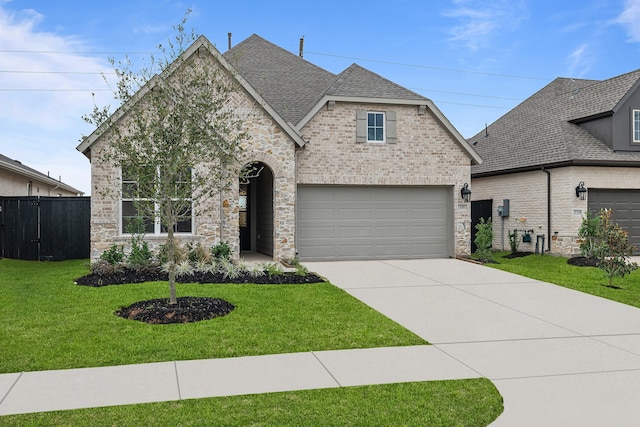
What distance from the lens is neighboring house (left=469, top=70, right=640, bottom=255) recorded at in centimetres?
1864

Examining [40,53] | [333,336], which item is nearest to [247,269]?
[333,336]

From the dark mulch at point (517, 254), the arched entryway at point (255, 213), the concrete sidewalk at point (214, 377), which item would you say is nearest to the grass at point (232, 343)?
the concrete sidewalk at point (214, 377)

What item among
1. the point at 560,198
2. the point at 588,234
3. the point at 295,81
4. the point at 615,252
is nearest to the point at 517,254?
the point at 560,198

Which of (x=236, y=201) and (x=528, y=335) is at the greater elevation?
(x=236, y=201)

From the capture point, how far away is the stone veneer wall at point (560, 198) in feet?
60.6

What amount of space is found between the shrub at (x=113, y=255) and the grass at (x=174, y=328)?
2.22m

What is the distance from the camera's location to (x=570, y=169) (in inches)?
730

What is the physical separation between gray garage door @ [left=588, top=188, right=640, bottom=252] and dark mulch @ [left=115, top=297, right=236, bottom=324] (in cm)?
1468

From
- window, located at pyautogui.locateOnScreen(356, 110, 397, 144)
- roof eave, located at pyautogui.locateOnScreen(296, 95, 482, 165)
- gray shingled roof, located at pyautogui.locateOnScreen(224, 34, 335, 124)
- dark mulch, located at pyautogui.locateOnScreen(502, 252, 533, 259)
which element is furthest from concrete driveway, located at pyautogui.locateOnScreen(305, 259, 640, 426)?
gray shingled roof, located at pyautogui.locateOnScreen(224, 34, 335, 124)

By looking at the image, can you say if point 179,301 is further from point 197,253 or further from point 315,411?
point 315,411

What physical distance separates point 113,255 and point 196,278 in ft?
9.04

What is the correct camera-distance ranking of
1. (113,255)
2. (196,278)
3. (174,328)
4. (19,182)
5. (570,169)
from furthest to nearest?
(19,182) < (570,169) < (113,255) < (196,278) < (174,328)

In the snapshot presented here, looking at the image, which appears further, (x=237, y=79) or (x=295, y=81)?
(x=295, y=81)

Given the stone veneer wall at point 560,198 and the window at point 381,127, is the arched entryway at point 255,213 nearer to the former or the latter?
the window at point 381,127
